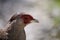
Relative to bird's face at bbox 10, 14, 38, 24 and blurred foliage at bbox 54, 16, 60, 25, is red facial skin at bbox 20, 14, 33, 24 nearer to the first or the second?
bird's face at bbox 10, 14, 38, 24

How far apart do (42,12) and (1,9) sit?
2.55ft

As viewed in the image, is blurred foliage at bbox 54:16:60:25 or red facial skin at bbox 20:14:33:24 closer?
red facial skin at bbox 20:14:33:24

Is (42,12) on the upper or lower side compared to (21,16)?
upper

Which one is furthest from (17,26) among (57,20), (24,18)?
(57,20)

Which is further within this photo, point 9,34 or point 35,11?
point 35,11

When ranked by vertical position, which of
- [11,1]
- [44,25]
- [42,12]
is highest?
[11,1]

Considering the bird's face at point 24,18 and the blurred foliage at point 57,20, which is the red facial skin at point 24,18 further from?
the blurred foliage at point 57,20

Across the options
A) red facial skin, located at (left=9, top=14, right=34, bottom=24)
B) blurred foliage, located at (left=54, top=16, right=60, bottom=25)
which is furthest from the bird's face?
blurred foliage, located at (left=54, top=16, right=60, bottom=25)

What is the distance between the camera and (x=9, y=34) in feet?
11.7

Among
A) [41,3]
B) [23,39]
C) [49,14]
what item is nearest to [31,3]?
[41,3]

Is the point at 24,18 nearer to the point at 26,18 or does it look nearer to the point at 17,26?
the point at 26,18

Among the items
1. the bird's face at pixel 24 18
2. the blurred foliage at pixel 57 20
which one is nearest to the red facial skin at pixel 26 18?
the bird's face at pixel 24 18

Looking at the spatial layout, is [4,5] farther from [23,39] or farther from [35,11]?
[23,39]

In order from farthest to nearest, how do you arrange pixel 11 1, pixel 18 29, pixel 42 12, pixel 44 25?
pixel 11 1
pixel 42 12
pixel 44 25
pixel 18 29
